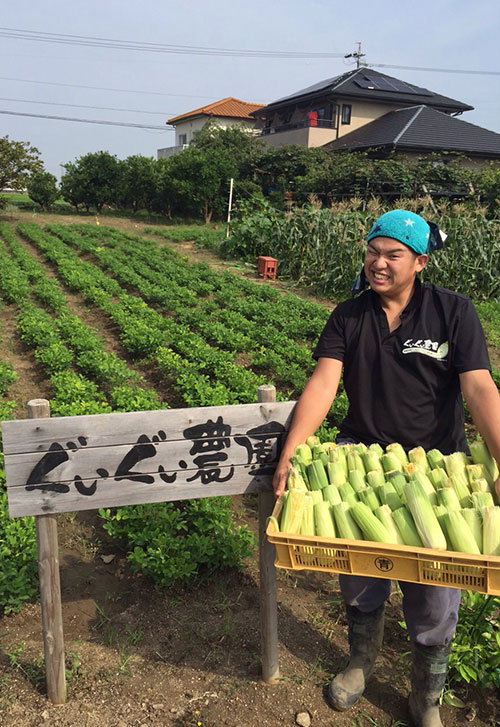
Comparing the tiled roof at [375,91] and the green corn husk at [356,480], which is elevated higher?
the tiled roof at [375,91]

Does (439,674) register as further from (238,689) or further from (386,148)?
(386,148)

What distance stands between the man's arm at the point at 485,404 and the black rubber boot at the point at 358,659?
3.59 ft

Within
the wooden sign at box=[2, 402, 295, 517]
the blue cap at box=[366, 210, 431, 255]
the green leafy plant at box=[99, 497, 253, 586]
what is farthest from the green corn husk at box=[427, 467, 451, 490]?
the green leafy plant at box=[99, 497, 253, 586]

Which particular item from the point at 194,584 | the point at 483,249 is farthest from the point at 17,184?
the point at 194,584

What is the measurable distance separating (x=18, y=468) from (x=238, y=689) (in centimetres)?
166

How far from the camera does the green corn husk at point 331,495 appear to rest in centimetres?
251

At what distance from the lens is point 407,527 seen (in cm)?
237

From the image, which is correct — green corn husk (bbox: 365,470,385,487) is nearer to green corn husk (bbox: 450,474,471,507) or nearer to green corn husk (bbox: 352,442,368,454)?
green corn husk (bbox: 352,442,368,454)

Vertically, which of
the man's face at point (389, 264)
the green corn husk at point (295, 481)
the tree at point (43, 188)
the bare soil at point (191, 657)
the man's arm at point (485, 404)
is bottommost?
the bare soil at point (191, 657)

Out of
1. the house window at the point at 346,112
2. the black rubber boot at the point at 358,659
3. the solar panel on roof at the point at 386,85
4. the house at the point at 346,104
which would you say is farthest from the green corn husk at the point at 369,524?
the solar panel on roof at the point at 386,85

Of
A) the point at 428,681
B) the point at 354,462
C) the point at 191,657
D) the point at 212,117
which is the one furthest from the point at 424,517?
the point at 212,117

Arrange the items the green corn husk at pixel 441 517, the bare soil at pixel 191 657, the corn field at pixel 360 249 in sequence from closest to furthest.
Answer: the green corn husk at pixel 441 517
the bare soil at pixel 191 657
the corn field at pixel 360 249

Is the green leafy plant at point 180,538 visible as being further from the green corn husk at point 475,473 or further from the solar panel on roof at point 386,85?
the solar panel on roof at point 386,85

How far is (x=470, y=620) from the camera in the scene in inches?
125
